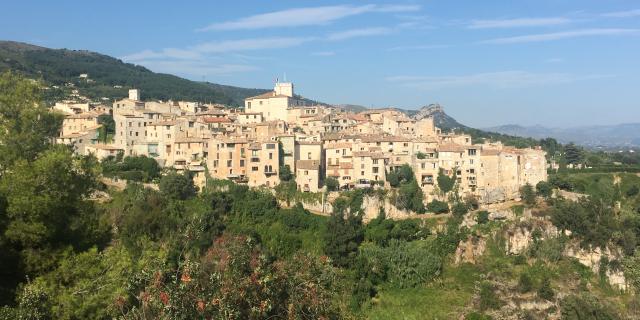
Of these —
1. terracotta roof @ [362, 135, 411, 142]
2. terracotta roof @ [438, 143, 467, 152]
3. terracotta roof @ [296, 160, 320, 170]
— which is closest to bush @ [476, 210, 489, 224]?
terracotta roof @ [438, 143, 467, 152]

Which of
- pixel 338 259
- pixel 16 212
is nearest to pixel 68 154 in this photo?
pixel 16 212

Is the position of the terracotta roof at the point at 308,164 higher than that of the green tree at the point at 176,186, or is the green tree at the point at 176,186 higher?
the terracotta roof at the point at 308,164

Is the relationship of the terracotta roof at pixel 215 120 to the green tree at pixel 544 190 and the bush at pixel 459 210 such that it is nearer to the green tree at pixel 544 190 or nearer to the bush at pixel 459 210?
the bush at pixel 459 210

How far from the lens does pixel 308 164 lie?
44312 millimetres

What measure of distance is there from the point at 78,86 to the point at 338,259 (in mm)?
69616

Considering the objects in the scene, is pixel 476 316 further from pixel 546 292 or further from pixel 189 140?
pixel 189 140

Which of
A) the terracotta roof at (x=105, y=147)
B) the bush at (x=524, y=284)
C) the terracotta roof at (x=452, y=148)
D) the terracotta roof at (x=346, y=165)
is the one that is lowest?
the bush at (x=524, y=284)

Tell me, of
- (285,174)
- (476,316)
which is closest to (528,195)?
(476,316)

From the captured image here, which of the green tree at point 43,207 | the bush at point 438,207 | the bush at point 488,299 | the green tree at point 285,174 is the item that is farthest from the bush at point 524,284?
the green tree at point 43,207

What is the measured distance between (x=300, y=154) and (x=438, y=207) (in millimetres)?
11279

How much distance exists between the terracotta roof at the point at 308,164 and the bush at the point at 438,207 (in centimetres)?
863

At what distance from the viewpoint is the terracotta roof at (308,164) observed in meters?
Answer: 43.8

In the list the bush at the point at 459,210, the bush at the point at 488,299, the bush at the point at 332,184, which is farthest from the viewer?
the bush at the point at 332,184

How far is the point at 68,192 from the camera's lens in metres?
17.7
